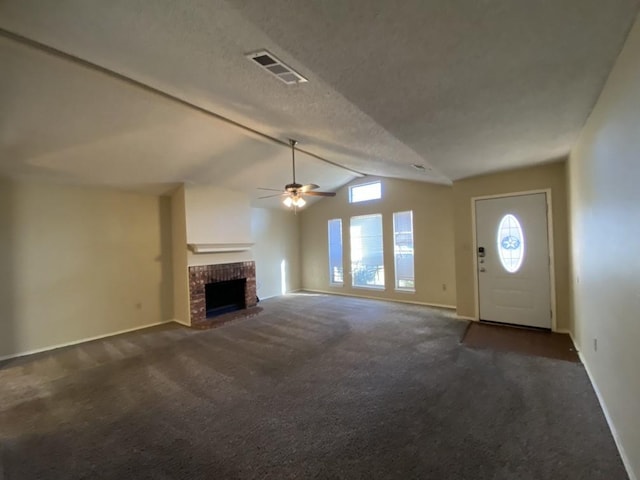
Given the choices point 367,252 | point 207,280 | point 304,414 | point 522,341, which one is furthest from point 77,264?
point 522,341

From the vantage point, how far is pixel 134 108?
317 centimetres

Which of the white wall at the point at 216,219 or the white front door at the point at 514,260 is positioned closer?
the white front door at the point at 514,260

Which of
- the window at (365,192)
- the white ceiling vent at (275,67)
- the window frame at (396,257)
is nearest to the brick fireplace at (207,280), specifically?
the window at (365,192)

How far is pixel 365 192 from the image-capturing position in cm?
743

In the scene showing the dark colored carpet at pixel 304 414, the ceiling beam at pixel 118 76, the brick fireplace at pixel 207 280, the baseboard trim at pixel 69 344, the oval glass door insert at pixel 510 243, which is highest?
the ceiling beam at pixel 118 76

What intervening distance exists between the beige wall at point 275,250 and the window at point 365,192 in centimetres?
192

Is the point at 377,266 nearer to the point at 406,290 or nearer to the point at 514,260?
the point at 406,290

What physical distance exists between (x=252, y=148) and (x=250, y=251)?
2.53m

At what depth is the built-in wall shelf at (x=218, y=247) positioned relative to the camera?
5367 mm

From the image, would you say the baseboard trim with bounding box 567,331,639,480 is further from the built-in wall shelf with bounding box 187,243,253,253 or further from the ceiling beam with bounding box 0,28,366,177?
the built-in wall shelf with bounding box 187,243,253,253

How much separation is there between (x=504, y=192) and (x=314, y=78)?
12.6 feet

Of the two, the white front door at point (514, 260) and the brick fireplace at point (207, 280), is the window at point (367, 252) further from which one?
the brick fireplace at point (207, 280)

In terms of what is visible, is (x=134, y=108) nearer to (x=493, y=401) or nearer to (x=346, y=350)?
(x=346, y=350)

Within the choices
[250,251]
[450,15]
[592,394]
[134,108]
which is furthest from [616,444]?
[250,251]
